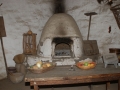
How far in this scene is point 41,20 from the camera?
19.1ft

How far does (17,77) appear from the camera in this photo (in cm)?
489

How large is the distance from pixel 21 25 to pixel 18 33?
318mm

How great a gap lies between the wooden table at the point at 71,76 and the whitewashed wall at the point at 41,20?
281cm

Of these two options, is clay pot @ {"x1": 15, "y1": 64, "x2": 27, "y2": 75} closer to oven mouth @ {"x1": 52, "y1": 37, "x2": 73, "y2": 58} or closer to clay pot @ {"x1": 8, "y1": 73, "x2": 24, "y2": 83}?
clay pot @ {"x1": 8, "y1": 73, "x2": 24, "y2": 83}

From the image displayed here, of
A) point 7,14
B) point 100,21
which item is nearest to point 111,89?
point 100,21

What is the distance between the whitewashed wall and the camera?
18.5 feet

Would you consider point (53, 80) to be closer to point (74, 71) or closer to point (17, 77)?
point (74, 71)

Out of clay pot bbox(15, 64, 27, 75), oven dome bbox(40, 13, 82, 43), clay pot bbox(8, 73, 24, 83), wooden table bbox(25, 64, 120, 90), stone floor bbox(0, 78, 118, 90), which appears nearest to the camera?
wooden table bbox(25, 64, 120, 90)

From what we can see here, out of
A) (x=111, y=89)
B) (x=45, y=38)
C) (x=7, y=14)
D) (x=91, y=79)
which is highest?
(x=7, y=14)

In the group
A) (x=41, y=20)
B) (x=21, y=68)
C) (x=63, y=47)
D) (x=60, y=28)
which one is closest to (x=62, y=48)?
(x=63, y=47)

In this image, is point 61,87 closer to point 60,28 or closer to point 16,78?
point 16,78

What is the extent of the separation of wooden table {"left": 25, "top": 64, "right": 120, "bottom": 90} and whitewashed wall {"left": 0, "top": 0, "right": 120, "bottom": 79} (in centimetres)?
281

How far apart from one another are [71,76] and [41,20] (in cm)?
335

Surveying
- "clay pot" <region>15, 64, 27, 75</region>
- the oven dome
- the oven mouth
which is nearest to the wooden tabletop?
the oven mouth
